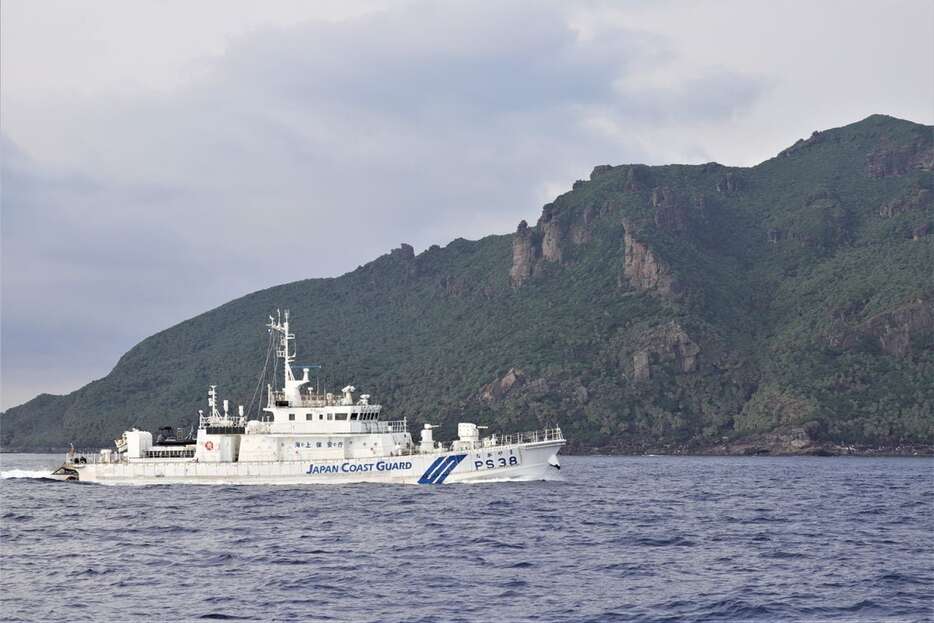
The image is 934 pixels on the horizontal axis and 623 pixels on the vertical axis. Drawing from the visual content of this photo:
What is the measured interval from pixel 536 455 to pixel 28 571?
40.0m

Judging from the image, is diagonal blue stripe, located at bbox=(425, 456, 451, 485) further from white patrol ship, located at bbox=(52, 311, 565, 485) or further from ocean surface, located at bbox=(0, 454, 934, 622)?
ocean surface, located at bbox=(0, 454, 934, 622)

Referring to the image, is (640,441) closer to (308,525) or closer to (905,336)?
(905,336)

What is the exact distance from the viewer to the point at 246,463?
7381cm

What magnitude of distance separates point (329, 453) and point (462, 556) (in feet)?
108

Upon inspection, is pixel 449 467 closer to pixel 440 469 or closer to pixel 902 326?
pixel 440 469

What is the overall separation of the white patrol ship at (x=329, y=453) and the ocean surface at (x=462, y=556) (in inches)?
90.0

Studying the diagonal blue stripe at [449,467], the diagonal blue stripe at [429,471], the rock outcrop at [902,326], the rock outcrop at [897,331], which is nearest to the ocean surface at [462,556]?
the diagonal blue stripe at [429,471]

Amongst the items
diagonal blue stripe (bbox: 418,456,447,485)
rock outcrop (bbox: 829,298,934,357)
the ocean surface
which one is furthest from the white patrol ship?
rock outcrop (bbox: 829,298,934,357)

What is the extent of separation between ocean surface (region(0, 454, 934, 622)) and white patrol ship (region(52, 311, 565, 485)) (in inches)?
90.0

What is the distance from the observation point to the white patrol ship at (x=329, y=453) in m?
72.3

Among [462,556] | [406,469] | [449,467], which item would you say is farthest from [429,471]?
[462,556]

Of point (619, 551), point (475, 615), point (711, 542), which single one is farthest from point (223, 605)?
point (711, 542)

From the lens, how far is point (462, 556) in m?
41.6

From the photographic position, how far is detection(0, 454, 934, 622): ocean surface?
107ft
